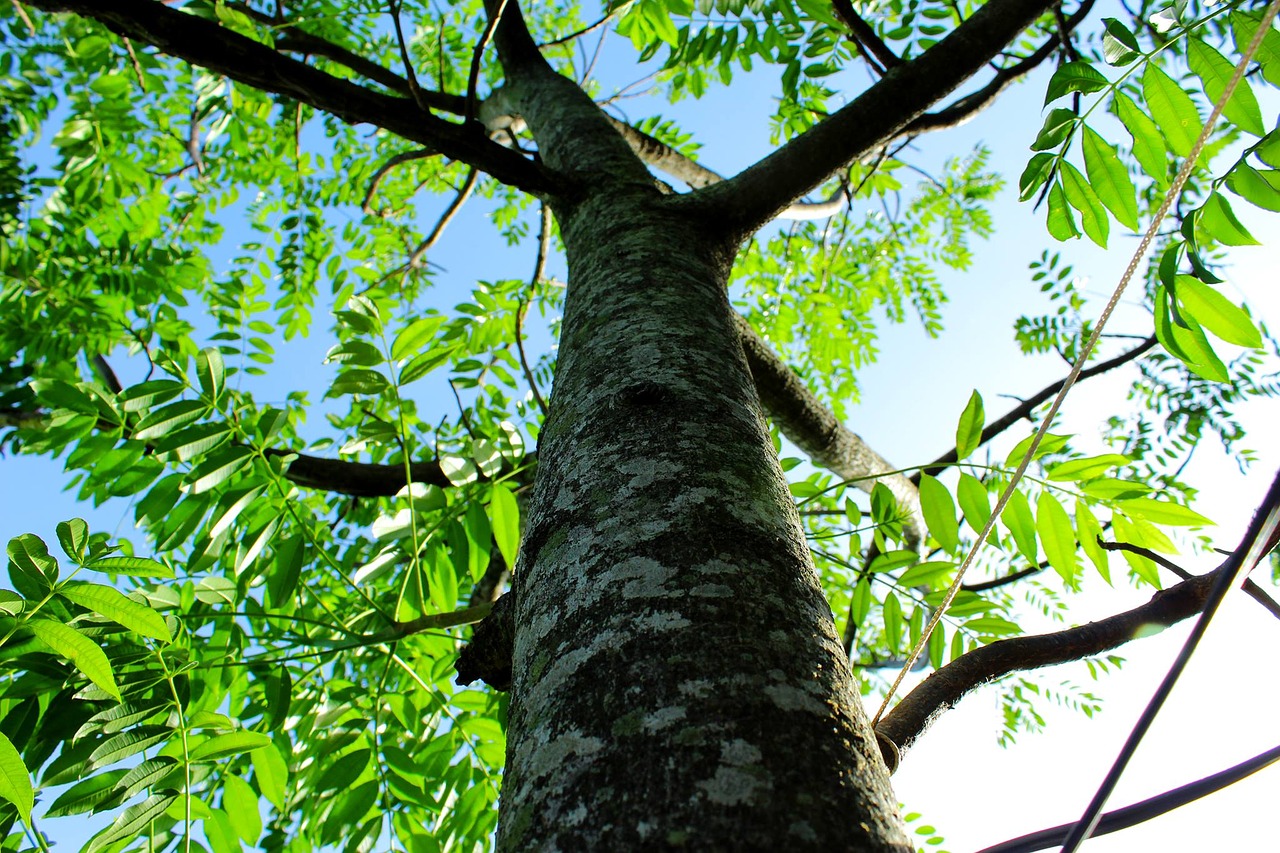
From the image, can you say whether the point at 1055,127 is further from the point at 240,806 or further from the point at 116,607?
the point at 240,806

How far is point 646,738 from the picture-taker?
45 cm

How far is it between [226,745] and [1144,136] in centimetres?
179

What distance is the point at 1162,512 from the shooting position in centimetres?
116

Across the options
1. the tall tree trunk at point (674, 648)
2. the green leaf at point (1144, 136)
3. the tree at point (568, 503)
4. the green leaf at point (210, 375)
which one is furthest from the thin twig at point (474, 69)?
the green leaf at point (1144, 136)

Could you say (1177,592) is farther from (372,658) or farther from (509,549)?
(372,658)

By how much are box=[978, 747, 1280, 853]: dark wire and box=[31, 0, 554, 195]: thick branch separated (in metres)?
1.55

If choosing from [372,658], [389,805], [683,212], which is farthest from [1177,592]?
[372,658]

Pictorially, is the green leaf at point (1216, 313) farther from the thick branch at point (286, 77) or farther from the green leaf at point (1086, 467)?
the thick branch at point (286, 77)

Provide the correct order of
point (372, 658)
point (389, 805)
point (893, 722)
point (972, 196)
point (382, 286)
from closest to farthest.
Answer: point (893, 722) < point (389, 805) < point (372, 658) < point (382, 286) < point (972, 196)

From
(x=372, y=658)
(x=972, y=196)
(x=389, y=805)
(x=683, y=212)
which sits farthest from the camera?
(x=972, y=196)

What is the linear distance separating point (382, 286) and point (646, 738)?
4.28m

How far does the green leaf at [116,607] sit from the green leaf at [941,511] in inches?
47.4

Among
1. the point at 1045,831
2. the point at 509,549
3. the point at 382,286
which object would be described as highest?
the point at 382,286

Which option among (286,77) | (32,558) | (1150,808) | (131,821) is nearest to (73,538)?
(32,558)
